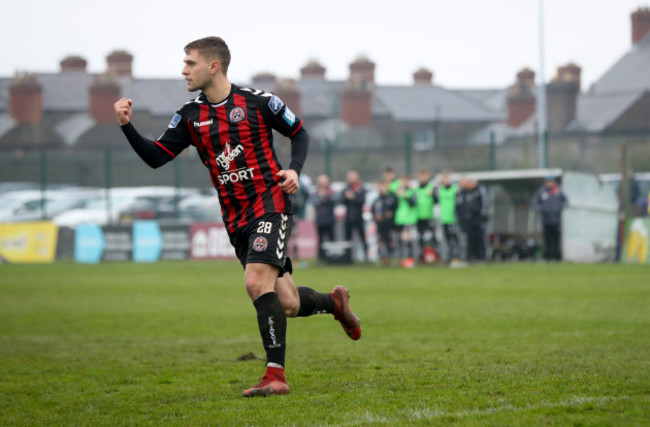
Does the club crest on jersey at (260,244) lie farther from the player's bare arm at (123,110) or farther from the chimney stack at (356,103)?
the chimney stack at (356,103)

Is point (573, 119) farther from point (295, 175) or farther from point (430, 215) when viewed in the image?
point (295, 175)

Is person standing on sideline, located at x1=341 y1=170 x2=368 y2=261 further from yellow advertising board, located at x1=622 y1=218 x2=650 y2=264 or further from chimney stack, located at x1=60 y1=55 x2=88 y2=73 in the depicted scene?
chimney stack, located at x1=60 y1=55 x2=88 y2=73

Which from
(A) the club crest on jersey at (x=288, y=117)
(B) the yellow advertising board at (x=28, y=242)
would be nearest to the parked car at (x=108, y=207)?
(B) the yellow advertising board at (x=28, y=242)

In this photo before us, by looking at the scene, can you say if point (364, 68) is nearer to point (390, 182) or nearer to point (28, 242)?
point (28, 242)

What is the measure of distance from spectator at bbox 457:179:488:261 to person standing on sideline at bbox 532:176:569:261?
4.09ft

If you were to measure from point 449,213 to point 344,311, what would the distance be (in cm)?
1643

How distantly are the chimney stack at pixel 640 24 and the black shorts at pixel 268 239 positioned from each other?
4266 cm

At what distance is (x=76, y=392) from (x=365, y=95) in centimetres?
5113

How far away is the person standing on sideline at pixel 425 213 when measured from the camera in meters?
23.0

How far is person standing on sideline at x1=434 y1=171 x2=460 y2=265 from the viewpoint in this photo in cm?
2319

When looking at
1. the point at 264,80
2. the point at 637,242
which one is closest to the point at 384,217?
the point at 637,242

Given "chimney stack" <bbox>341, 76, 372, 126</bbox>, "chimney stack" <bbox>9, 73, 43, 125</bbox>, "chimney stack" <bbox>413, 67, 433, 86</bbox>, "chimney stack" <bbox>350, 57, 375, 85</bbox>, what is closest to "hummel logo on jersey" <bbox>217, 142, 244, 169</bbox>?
"chimney stack" <bbox>341, 76, 372, 126</bbox>

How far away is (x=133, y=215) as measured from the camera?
30.1m

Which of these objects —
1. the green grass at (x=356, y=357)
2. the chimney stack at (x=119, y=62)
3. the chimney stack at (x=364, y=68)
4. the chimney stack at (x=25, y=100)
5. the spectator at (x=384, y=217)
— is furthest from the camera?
the chimney stack at (x=364, y=68)
